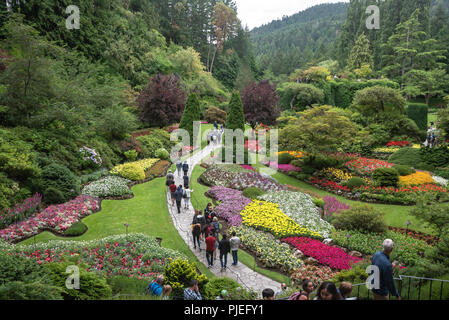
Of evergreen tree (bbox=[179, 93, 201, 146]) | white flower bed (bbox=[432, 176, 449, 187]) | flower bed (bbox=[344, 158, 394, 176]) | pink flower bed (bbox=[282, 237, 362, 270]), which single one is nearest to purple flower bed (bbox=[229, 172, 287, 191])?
pink flower bed (bbox=[282, 237, 362, 270])

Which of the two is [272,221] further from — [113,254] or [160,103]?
[160,103]

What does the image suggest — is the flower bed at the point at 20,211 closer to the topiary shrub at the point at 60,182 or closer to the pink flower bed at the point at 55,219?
the pink flower bed at the point at 55,219

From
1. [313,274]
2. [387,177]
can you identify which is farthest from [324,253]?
[387,177]

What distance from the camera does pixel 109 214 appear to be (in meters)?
12.7

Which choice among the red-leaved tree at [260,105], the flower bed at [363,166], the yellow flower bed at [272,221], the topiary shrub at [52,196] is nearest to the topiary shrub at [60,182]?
the topiary shrub at [52,196]

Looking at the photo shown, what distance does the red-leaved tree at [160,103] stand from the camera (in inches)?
1035

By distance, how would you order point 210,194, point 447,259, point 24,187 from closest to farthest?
1. point 447,259
2. point 24,187
3. point 210,194

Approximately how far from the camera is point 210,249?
9047mm

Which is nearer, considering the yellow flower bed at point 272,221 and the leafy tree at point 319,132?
the yellow flower bed at point 272,221

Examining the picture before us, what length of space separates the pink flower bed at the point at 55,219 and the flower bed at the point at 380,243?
10.6 meters

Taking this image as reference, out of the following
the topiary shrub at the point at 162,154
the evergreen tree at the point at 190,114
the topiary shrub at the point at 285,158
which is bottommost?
the topiary shrub at the point at 285,158
